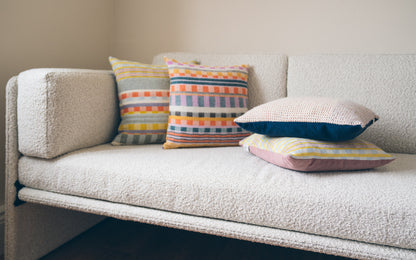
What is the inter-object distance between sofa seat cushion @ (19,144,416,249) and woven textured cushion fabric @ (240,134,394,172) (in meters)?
0.03

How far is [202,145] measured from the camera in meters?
1.22

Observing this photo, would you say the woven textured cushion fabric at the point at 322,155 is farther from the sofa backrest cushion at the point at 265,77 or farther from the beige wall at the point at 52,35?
the beige wall at the point at 52,35

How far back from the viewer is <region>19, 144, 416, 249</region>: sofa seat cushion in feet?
2.42

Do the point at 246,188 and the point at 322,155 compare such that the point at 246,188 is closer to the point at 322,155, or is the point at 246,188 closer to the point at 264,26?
the point at 322,155

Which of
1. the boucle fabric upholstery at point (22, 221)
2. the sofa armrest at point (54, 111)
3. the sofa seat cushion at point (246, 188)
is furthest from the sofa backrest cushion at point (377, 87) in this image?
the boucle fabric upholstery at point (22, 221)

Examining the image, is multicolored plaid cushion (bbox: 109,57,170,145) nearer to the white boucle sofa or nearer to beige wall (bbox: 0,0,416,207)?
the white boucle sofa

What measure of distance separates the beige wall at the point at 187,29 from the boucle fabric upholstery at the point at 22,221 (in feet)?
0.97

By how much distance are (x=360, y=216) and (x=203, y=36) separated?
53.0 inches

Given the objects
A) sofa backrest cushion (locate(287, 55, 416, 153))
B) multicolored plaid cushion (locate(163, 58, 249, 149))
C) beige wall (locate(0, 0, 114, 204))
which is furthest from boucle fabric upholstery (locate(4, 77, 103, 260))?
sofa backrest cushion (locate(287, 55, 416, 153))

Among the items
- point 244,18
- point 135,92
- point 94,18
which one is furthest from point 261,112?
point 94,18

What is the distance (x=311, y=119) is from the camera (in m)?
0.89

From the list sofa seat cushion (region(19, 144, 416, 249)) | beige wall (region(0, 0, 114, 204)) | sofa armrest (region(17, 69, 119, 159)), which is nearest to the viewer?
sofa seat cushion (region(19, 144, 416, 249))

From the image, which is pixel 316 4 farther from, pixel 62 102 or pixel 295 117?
pixel 62 102

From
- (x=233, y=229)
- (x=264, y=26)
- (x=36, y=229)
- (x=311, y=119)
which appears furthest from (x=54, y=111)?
(x=264, y=26)
